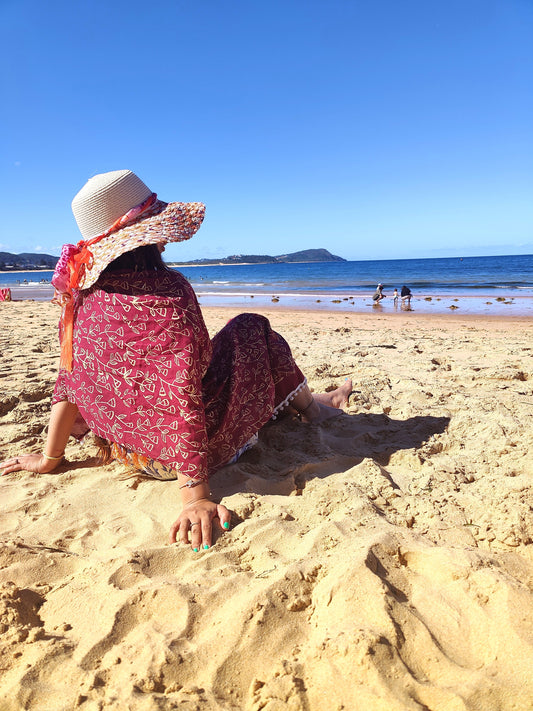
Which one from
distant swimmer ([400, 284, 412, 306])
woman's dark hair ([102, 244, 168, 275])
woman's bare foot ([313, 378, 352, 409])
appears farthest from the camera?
distant swimmer ([400, 284, 412, 306])

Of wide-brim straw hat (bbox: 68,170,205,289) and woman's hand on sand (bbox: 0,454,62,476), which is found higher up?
wide-brim straw hat (bbox: 68,170,205,289)

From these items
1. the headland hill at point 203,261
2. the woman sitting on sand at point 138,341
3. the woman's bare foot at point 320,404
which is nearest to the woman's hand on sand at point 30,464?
the woman sitting on sand at point 138,341

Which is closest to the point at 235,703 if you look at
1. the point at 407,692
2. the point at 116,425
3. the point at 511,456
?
the point at 407,692

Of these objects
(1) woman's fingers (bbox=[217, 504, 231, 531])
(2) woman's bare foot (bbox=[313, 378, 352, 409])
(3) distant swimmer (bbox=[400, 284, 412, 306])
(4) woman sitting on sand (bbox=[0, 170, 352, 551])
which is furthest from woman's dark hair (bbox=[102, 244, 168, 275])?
(3) distant swimmer (bbox=[400, 284, 412, 306])

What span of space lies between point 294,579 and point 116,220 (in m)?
1.50

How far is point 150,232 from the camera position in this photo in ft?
5.89

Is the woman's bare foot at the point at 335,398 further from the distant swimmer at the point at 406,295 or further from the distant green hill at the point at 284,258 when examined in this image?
the distant green hill at the point at 284,258

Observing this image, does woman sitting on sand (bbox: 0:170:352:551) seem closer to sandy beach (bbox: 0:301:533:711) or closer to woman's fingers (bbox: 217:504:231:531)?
woman's fingers (bbox: 217:504:231:531)

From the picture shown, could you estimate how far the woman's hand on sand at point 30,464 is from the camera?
88.4 inches

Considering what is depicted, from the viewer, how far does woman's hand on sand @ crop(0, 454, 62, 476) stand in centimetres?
225

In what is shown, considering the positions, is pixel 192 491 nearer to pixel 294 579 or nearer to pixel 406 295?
pixel 294 579

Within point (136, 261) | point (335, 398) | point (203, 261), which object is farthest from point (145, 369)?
point (203, 261)

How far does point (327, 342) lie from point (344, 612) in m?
4.86

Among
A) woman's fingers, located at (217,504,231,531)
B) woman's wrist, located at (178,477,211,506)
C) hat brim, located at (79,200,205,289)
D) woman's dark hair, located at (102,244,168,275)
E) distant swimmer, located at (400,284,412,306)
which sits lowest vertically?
woman's fingers, located at (217,504,231,531)
